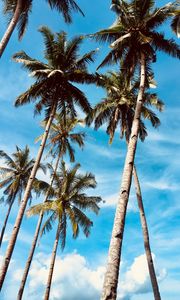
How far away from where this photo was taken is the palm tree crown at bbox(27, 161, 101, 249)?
73.9 feet

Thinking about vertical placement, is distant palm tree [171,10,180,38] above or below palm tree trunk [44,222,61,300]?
above

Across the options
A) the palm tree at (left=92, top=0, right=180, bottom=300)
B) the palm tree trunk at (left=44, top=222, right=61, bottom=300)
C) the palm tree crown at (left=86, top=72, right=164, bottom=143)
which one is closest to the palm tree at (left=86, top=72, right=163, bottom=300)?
the palm tree crown at (left=86, top=72, right=164, bottom=143)

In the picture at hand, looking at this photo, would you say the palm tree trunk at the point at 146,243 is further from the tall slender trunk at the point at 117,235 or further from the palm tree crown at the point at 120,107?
the tall slender trunk at the point at 117,235

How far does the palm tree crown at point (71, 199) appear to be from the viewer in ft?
73.9

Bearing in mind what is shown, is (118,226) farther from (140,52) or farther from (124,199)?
(140,52)

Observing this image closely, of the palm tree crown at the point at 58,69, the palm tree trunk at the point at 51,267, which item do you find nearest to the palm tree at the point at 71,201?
the palm tree trunk at the point at 51,267

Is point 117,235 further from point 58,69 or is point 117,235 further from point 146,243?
point 58,69

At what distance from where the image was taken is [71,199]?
77.6 feet

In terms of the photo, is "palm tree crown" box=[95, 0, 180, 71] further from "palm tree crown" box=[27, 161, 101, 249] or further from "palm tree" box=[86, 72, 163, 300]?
"palm tree crown" box=[27, 161, 101, 249]

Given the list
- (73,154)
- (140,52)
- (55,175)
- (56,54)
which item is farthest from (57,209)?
(140,52)

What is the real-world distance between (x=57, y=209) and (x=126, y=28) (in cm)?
1357

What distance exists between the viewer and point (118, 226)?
27.5 ft

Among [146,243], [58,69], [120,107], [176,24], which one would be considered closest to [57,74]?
[58,69]

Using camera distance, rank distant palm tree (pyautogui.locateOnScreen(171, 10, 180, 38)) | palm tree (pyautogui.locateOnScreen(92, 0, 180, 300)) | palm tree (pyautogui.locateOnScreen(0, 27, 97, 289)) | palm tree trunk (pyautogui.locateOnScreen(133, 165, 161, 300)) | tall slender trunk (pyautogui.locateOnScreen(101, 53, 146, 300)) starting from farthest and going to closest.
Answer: palm tree (pyautogui.locateOnScreen(0, 27, 97, 289)) < palm tree trunk (pyautogui.locateOnScreen(133, 165, 161, 300)) < distant palm tree (pyautogui.locateOnScreen(171, 10, 180, 38)) < palm tree (pyautogui.locateOnScreen(92, 0, 180, 300)) < tall slender trunk (pyautogui.locateOnScreen(101, 53, 146, 300))
